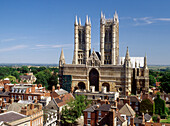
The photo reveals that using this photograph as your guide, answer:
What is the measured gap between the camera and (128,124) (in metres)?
46.5

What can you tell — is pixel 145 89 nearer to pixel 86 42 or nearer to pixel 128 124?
pixel 86 42

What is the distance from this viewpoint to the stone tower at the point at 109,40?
105188 mm

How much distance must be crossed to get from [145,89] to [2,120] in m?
70.1

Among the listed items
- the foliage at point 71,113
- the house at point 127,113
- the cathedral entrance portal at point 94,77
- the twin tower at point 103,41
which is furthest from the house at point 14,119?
the twin tower at point 103,41

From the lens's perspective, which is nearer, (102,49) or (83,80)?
(83,80)

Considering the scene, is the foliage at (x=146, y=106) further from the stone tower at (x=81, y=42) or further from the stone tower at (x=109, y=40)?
the stone tower at (x=81, y=42)

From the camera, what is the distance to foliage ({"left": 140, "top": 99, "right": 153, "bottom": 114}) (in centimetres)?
6147

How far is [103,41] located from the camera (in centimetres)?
10700

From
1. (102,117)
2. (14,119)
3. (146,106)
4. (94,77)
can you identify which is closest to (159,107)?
(146,106)

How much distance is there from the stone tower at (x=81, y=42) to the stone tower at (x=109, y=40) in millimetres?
6074

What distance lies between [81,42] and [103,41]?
404 inches

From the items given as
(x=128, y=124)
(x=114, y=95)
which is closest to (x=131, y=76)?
(x=114, y=95)

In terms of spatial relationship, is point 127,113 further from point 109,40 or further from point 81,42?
point 81,42

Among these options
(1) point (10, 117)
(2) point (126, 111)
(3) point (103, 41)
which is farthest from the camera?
(3) point (103, 41)
